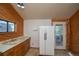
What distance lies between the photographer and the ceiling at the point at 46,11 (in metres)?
4.29

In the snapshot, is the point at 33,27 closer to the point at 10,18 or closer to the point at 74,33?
the point at 10,18

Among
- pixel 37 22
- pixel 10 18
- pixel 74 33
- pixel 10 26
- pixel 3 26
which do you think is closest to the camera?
pixel 3 26

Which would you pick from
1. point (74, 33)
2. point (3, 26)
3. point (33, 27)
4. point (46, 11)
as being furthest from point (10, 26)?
point (74, 33)

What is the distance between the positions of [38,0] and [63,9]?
346 cm

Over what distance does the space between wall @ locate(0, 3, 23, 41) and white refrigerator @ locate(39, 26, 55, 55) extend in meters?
0.90

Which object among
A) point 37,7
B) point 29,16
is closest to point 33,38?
point 29,16

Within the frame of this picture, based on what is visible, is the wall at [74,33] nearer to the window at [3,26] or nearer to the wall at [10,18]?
the wall at [10,18]

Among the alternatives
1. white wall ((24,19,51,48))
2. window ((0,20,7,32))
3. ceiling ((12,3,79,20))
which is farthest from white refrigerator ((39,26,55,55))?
window ((0,20,7,32))

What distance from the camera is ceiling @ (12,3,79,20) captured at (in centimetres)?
429

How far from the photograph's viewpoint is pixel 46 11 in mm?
4465

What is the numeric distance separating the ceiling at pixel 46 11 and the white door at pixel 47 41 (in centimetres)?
70

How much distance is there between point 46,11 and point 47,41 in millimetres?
1261

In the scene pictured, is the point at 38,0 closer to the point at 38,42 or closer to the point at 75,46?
the point at 38,42

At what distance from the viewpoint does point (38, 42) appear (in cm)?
483
